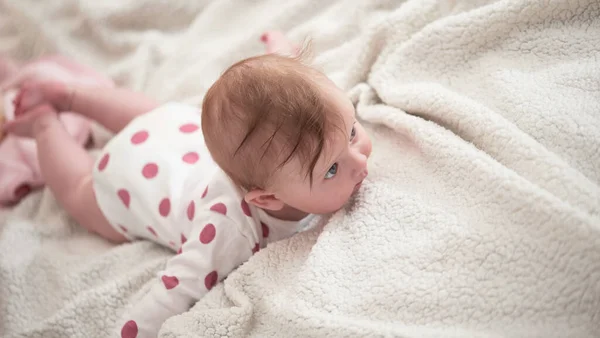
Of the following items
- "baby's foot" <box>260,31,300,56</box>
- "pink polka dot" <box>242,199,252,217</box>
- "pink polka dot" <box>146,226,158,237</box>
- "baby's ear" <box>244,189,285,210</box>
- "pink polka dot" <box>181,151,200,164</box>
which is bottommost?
"pink polka dot" <box>146,226,158,237</box>

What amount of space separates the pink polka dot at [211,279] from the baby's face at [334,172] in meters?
0.17

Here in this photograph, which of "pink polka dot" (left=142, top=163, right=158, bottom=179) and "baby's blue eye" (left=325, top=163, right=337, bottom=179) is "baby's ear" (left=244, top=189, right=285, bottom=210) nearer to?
"baby's blue eye" (left=325, top=163, right=337, bottom=179)

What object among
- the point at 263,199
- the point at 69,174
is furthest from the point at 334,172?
the point at 69,174

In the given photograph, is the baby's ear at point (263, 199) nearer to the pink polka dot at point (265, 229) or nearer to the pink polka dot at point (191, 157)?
the pink polka dot at point (265, 229)

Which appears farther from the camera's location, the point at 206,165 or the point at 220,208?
the point at 206,165

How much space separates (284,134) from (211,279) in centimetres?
29

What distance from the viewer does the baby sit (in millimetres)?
779

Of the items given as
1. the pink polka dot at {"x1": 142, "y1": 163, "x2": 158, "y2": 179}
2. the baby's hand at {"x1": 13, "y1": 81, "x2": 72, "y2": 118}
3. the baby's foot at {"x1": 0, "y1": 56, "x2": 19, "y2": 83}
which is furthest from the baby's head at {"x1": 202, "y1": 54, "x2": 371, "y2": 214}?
the baby's foot at {"x1": 0, "y1": 56, "x2": 19, "y2": 83}

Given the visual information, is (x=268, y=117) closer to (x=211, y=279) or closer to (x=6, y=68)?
(x=211, y=279)

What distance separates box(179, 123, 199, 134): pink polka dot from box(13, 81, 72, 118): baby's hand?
33cm

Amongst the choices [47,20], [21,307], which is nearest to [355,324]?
[21,307]

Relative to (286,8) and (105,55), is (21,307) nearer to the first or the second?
(105,55)

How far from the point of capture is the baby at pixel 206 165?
0.78 m

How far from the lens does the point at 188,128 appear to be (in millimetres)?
1119
